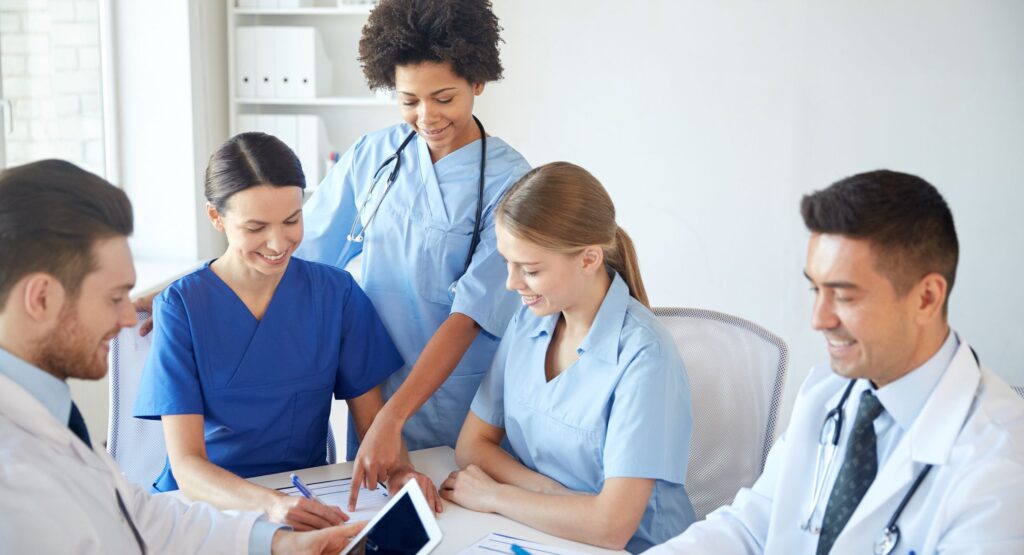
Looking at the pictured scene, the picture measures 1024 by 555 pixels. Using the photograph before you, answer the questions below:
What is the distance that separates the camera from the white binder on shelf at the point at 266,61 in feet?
11.7

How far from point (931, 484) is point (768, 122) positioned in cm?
258

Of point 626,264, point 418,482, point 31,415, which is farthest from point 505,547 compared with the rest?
point 31,415

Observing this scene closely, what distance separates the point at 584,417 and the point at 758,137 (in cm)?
228

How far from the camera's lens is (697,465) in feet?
5.77

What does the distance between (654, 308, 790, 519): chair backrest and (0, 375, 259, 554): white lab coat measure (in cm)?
100

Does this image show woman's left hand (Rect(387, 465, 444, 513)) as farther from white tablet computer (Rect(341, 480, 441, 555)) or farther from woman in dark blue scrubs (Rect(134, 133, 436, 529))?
white tablet computer (Rect(341, 480, 441, 555))

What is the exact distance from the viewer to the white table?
55.1 inches

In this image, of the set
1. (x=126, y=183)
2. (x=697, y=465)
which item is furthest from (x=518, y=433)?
(x=126, y=183)

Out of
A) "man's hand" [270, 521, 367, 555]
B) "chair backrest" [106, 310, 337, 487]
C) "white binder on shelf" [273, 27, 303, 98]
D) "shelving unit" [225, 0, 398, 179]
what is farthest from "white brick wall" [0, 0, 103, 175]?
"man's hand" [270, 521, 367, 555]

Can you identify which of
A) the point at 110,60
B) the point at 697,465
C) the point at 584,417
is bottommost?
the point at 697,465

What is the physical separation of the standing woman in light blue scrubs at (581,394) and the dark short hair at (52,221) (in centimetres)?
69

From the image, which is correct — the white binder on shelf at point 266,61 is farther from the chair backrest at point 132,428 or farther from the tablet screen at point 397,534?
the tablet screen at point 397,534

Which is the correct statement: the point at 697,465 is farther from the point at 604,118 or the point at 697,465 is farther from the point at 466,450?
the point at 604,118

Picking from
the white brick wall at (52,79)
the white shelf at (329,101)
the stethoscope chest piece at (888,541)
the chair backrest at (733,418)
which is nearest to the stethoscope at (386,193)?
the chair backrest at (733,418)
